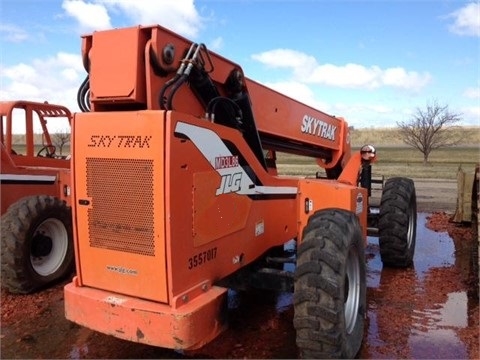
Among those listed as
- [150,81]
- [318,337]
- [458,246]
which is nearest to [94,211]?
[150,81]

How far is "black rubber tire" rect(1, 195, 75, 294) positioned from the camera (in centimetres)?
557

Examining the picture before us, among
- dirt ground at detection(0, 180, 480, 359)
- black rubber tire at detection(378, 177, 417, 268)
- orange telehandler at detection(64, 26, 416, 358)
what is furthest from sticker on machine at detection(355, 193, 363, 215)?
black rubber tire at detection(378, 177, 417, 268)

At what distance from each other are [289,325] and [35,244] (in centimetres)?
348

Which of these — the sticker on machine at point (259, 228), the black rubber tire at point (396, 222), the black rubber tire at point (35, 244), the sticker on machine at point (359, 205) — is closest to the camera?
the sticker on machine at point (259, 228)

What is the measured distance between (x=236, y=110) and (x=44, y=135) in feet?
17.8

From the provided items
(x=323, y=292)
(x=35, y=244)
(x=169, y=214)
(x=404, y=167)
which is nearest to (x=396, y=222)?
(x=323, y=292)

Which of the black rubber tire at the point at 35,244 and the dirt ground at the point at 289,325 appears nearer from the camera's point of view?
the dirt ground at the point at 289,325

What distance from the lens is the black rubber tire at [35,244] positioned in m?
5.57

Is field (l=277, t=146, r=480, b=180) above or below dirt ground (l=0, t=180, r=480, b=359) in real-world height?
above

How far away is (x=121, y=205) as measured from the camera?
3432mm

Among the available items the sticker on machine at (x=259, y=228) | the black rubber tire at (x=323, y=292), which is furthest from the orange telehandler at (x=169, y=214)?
the sticker on machine at (x=259, y=228)

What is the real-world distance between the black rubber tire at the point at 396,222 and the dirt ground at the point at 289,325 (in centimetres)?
24

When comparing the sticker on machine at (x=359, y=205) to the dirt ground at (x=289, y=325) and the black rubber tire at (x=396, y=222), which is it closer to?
the dirt ground at (x=289, y=325)

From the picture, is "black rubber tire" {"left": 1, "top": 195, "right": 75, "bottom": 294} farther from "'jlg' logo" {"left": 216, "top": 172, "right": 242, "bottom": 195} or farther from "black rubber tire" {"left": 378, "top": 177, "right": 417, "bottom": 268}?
"black rubber tire" {"left": 378, "top": 177, "right": 417, "bottom": 268}
